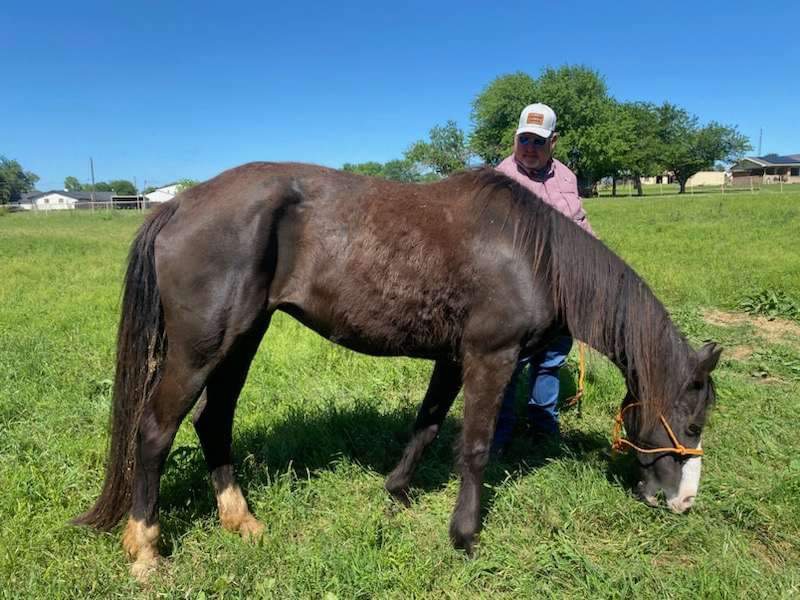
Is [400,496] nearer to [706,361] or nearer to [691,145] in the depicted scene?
[706,361]

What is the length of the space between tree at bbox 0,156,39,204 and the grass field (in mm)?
105854

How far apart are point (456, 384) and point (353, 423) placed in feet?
3.94

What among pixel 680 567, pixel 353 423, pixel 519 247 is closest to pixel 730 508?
pixel 680 567

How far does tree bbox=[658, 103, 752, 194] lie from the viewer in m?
71.1

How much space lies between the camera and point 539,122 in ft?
12.4

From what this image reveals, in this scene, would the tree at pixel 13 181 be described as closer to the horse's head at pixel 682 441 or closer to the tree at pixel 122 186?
the tree at pixel 122 186

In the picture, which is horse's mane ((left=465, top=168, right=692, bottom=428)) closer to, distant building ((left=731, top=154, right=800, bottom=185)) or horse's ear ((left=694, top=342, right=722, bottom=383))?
horse's ear ((left=694, top=342, right=722, bottom=383))

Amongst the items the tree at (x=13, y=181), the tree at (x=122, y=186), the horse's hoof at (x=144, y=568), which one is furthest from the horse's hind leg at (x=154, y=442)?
the tree at (x=122, y=186)

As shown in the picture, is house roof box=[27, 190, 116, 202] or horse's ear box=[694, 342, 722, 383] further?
house roof box=[27, 190, 116, 202]

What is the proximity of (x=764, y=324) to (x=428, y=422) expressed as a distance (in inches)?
228

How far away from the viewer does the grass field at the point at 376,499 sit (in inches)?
106

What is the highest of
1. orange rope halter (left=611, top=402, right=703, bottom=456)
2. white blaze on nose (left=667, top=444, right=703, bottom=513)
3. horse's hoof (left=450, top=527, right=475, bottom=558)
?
orange rope halter (left=611, top=402, right=703, bottom=456)

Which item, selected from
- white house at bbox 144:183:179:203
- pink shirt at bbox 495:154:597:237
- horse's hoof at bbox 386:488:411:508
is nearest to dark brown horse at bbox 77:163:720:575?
horse's hoof at bbox 386:488:411:508

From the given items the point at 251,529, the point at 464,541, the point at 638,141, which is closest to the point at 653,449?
the point at 464,541
